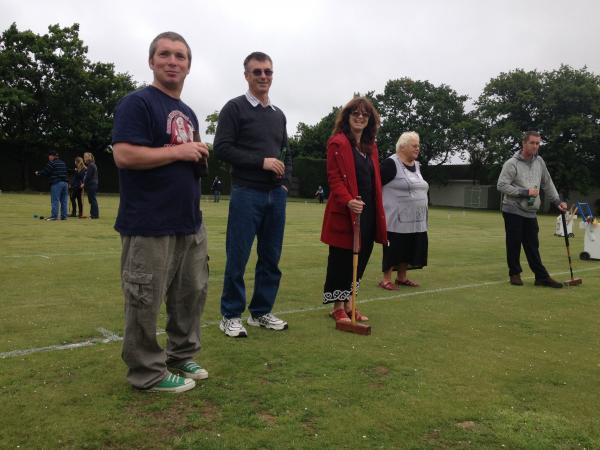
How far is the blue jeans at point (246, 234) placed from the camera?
14.3 ft

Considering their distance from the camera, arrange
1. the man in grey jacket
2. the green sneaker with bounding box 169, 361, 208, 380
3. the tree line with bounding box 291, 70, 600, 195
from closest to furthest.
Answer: the green sneaker with bounding box 169, 361, 208, 380 → the man in grey jacket → the tree line with bounding box 291, 70, 600, 195

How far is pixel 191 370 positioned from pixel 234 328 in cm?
95

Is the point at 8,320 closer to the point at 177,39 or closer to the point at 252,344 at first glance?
the point at 252,344

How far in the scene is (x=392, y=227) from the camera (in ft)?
22.7

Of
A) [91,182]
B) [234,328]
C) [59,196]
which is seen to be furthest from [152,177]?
[91,182]

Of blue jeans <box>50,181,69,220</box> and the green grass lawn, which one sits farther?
blue jeans <box>50,181,69,220</box>

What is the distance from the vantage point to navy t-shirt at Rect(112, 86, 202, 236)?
295 centimetres

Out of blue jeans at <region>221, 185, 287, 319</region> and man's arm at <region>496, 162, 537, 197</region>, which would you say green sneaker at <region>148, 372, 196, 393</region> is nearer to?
blue jeans at <region>221, 185, 287, 319</region>

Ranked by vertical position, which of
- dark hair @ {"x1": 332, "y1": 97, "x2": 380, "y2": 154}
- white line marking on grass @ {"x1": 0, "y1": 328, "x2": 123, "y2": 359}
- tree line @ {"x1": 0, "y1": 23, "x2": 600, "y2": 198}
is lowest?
white line marking on grass @ {"x1": 0, "y1": 328, "x2": 123, "y2": 359}

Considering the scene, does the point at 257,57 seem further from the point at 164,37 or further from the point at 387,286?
the point at 387,286

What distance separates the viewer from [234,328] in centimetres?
431

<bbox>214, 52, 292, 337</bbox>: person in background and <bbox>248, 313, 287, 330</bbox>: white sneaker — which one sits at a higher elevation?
<bbox>214, 52, 292, 337</bbox>: person in background

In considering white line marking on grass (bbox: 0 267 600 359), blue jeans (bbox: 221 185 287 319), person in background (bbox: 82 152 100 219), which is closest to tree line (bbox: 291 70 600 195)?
person in background (bbox: 82 152 100 219)

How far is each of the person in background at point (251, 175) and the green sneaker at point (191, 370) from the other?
2.91ft
